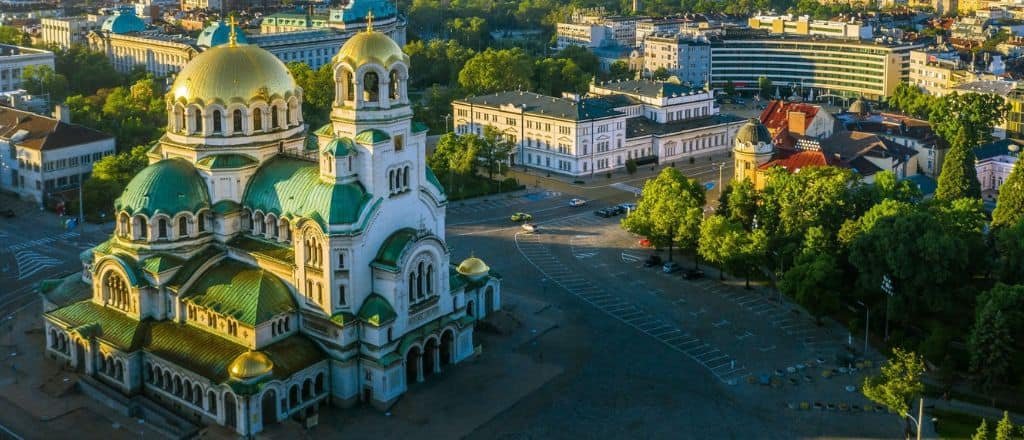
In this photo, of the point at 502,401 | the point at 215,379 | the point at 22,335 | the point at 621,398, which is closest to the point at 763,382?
the point at 621,398

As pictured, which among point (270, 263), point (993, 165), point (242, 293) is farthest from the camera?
point (993, 165)

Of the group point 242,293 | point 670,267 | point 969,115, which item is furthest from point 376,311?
point 969,115

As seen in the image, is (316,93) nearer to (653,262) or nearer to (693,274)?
(653,262)

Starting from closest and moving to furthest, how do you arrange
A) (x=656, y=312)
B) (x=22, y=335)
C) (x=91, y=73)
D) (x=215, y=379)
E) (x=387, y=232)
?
1. (x=215, y=379)
2. (x=387, y=232)
3. (x=22, y=335)
4. (x=656, y=312)
5. (x=91, y=73)

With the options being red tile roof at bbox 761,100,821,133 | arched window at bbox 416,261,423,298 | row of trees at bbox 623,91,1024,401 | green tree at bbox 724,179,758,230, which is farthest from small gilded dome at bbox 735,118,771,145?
arched window at bbox 416,261,423,298

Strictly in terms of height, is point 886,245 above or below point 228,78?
below

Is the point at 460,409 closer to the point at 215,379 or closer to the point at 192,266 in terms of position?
the point at 215,379

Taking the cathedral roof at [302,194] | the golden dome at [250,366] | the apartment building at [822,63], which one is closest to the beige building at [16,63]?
the cathedral roof at [302,194]
